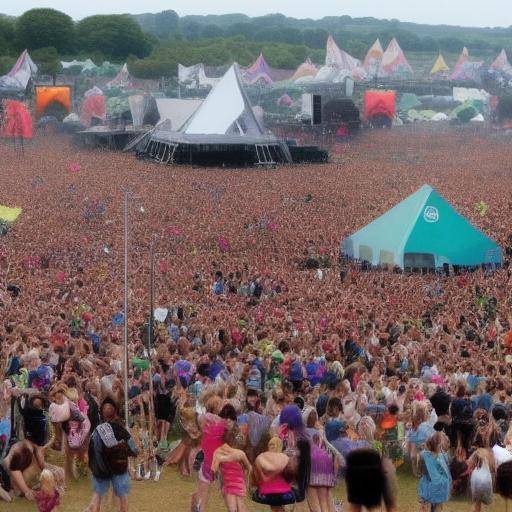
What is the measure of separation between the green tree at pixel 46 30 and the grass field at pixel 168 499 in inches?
4204

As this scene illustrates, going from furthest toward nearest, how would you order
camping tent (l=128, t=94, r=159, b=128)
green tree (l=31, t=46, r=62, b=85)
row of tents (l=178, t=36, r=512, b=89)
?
1. green tree (l=31, t=46, r=62, b=85)
2. row of tents (l=178, t=36, r=512, b=89)
3. camping tent (l=128, t=94, r=159, b=128)

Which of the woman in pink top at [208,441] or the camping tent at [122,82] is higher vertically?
the woman in pink top at [208,441]

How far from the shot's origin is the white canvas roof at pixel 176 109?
53.6m

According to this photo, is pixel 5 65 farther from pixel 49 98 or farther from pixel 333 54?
pixel 49 98

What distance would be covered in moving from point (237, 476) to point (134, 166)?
115 feet

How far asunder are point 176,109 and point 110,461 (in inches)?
1858

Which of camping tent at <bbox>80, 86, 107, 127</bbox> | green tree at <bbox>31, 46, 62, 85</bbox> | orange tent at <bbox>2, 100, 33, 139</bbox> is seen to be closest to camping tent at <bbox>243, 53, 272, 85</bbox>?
green tree at <bbox>31, 46, 62, 85</bbox>

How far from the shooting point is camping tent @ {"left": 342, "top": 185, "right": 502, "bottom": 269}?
2227 cm

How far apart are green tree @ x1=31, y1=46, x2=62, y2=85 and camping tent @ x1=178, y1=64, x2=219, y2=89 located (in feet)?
32.1

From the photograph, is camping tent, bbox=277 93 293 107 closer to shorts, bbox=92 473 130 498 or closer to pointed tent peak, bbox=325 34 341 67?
pointed tent peak, bbox=325 34 341 67

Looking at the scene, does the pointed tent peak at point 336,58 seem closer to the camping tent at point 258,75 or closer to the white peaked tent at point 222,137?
the camping tent at point 258,75

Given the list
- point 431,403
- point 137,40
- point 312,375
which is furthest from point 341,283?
point 137,40

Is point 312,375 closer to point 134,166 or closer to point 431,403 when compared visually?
point 431,403

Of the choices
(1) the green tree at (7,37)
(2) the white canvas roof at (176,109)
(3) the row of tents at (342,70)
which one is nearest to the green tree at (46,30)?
(1) the green tree at (7,37)
